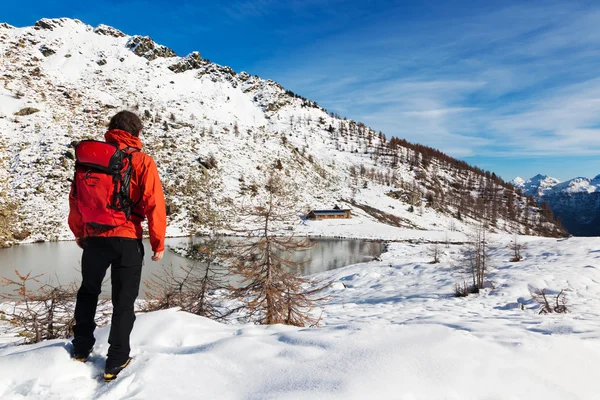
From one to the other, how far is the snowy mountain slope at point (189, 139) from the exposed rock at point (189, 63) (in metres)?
0.58

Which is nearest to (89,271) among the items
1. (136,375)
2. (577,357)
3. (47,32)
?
(136,375)

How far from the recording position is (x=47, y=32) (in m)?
99.1

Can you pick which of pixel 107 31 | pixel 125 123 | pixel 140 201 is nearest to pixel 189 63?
pixel 107 31

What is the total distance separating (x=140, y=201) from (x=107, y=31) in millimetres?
152296

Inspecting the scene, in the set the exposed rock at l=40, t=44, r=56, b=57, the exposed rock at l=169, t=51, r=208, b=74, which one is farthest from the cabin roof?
the exposed rock at l=169, t=51, r=208, b=74

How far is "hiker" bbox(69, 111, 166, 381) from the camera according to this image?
2.71 m

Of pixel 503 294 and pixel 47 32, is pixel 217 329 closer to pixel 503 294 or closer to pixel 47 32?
pixel 503 294

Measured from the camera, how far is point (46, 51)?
87188 millimetres

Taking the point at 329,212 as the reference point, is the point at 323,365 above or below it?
below

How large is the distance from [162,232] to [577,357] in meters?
4.08

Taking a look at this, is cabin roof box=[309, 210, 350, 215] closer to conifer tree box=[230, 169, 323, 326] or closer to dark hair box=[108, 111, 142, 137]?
conifer tree box=[230, 169, 323, 326]

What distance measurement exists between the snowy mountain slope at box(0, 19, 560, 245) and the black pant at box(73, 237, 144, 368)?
30.7m

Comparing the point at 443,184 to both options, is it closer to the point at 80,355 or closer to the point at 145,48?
the point at 145,48

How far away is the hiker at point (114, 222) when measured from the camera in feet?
8.87
